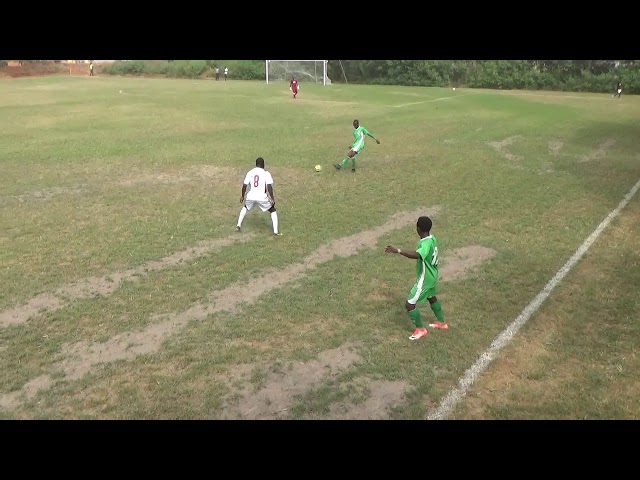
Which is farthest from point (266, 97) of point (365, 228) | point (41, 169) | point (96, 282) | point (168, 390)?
point (168, 390)

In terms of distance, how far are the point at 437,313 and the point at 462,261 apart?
122 inches

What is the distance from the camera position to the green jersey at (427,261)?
23.8 feet

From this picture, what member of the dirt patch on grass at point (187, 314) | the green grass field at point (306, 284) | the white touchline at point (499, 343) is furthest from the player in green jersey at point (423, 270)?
the dirt patch on grass at point (187, 314)

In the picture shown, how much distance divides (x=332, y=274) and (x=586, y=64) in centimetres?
5952

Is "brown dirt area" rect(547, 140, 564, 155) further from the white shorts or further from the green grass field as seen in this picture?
the white shorts

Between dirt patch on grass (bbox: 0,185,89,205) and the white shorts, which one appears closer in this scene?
the white shorts

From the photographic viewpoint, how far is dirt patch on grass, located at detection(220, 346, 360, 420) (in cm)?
613

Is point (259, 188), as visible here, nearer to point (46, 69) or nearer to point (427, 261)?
point (427, 261)

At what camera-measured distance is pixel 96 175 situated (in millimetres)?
17500

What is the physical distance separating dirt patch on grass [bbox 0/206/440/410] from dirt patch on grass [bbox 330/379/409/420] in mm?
2883

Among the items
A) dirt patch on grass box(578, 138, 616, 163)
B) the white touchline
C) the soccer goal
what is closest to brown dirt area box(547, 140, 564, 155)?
dirt patch on grass box(578, 138, 616, 163)

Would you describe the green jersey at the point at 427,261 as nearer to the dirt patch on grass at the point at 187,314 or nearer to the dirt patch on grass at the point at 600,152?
the dirt patch on grass at the point at 187,314

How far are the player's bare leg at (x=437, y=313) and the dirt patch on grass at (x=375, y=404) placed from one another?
1.52 meters

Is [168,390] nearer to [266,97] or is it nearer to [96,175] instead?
[96,175]
